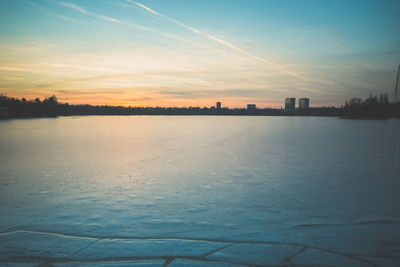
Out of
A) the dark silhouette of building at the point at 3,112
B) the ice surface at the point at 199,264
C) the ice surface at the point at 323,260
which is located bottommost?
the ice surface at the point at 199,264

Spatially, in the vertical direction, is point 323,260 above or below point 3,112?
below

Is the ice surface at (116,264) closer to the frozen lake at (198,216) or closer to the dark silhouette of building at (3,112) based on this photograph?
the frozen lake at (198,216)

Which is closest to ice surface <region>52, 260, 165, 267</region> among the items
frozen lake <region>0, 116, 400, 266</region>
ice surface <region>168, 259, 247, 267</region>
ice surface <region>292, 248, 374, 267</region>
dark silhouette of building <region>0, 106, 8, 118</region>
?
frozen lake <region>0, 116, 400, 266</region>

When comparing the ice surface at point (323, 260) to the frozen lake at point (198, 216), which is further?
the frozen lake at point (198, 216)

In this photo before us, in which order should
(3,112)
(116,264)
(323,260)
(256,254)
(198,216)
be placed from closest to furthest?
(116,264), (323,260), (256,254), (198,216), (3,112)

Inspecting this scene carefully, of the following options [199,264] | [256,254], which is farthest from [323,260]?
[199,264]

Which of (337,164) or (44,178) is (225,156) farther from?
(44,178)

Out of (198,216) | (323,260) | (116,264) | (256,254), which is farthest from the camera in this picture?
(198,216)

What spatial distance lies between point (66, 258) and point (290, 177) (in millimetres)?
6746

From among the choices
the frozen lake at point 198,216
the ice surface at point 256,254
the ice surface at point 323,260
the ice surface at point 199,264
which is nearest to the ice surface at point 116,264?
the frozen lake at point 198,216

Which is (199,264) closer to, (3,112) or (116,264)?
(116,264)

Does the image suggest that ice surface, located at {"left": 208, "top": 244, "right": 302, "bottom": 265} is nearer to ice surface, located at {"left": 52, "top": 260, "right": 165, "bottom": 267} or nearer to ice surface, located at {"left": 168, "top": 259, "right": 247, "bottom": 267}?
ice surface, located at {"left": 168, "top": 259, "right": 247, "bottom": 267}

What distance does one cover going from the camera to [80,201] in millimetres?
5965

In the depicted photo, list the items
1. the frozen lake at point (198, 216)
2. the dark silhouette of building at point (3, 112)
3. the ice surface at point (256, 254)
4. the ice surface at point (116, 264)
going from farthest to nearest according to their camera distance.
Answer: the dark silhouette of building at point (3, 112)
the frozen lake at point (198, 216)
the ice surface at point (256, 254)
the ice surface at point (116, 264)
